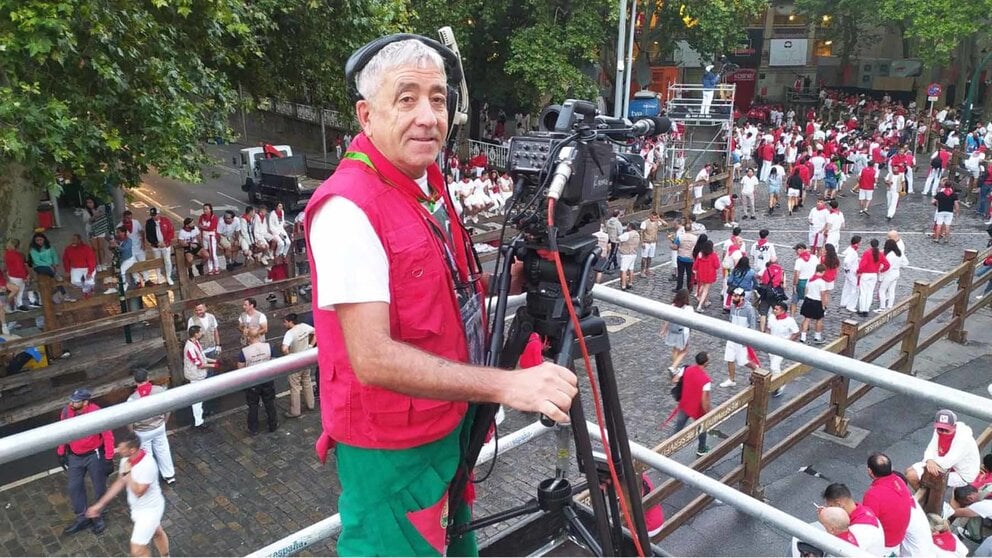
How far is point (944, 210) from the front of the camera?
17.8m

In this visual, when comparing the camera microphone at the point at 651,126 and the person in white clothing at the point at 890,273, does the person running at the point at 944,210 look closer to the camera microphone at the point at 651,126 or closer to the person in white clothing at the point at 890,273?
the person in white clothing at the point at 890,273

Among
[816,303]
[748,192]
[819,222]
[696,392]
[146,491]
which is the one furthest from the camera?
[748,192]

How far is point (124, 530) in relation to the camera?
3.47 m

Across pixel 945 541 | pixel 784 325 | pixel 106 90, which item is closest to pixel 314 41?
pixel 106 90

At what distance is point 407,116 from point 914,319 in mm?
10668

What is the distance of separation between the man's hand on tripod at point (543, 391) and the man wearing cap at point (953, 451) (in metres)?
5.66

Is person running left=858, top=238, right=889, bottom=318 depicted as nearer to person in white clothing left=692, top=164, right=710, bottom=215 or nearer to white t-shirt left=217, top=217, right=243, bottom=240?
person in white clothing left=692, top=164, right=710, bottom=215

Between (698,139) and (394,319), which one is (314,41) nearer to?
(394,319)

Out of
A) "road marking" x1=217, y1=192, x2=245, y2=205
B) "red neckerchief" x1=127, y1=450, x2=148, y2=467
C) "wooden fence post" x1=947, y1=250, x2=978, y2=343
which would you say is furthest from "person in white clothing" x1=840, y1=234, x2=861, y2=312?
"road marking" x1=217, y1=192, x2=245, y2=205

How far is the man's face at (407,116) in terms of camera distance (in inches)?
73.5

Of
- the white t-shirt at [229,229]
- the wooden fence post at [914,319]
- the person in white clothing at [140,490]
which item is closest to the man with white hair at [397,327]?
the person in white clothing at [140,490]

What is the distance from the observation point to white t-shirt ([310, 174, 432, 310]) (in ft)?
5.36

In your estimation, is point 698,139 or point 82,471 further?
point 698,139

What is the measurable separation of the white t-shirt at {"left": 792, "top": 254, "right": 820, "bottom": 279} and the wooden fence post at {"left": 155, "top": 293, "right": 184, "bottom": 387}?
10.6m
